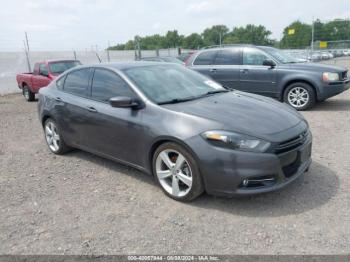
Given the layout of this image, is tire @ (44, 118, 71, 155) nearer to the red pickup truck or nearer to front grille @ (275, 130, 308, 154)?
front grille @ (275, 130, 308, 154)

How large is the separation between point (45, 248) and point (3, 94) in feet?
51.2

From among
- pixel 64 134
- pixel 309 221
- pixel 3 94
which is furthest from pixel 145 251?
pixel 3 94

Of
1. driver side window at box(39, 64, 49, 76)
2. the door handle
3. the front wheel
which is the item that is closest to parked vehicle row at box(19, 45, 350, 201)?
the door handle

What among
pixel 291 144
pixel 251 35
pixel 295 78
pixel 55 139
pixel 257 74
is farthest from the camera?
pixel 251 35

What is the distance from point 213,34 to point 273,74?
108 meters

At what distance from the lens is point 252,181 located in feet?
10.8

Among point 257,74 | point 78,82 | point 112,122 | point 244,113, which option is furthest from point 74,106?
point 257,74

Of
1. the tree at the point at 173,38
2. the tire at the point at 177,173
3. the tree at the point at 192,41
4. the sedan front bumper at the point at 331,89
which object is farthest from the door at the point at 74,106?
the tree at the point at 173,38

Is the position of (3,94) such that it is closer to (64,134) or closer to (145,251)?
(64,134)

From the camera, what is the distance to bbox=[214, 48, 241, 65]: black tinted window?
9.18 m

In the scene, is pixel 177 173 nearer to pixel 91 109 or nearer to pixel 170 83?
pixel 170 83

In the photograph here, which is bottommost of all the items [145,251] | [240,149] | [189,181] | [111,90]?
[145,251]

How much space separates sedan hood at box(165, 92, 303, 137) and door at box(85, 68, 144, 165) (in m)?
0.55

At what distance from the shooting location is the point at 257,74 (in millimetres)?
8719
